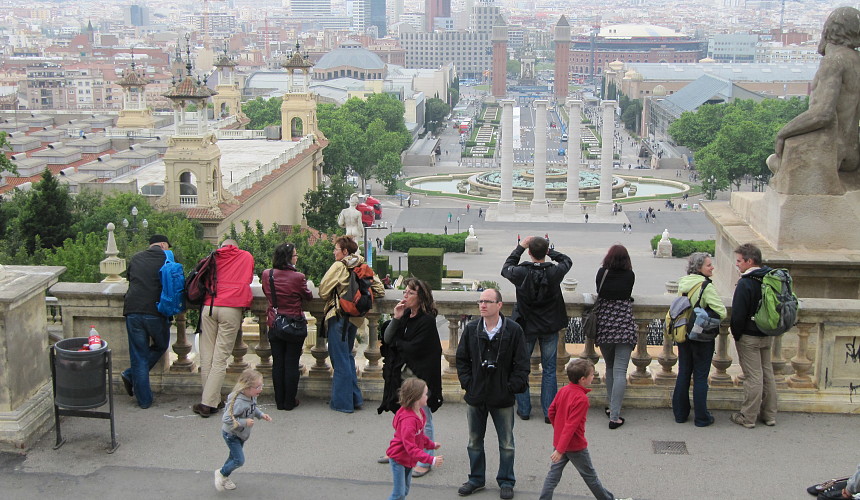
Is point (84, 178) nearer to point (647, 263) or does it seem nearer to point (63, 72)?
point (647, 263)

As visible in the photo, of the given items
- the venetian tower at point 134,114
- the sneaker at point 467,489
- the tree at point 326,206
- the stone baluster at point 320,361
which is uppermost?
the stone baluster at point 320,361

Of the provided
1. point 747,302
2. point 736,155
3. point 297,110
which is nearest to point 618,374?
point 747,302

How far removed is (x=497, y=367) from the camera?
9641 millimetres

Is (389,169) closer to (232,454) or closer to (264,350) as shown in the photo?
(264,350)

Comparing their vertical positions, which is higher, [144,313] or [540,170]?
[144,313]

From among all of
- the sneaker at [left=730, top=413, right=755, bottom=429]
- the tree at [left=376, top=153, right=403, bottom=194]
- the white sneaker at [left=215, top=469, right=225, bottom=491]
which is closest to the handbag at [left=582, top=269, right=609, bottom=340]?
the sneaker at [left=730, top=413, right=755, bottom=429]

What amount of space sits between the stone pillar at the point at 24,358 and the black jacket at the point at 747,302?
649cm

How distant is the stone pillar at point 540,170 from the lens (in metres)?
80.2

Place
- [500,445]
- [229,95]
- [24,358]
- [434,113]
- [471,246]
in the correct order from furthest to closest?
[434,113] → [229,95] → [471,246] → [24,358] → [500,445]

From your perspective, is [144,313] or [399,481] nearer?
[399,481]

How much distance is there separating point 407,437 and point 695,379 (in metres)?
3.37

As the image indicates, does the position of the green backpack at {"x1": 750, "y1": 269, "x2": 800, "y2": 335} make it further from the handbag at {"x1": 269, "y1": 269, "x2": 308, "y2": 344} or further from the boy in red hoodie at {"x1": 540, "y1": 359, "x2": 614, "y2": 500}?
the handbag at {"x1": 269, "y1": 269, "x2": 308, "y2": 344}

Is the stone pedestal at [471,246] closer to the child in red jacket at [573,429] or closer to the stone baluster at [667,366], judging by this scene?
the stone baluster at [667,366]

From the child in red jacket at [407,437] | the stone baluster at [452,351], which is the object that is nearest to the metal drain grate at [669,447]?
the stone baluster at [452,351]
